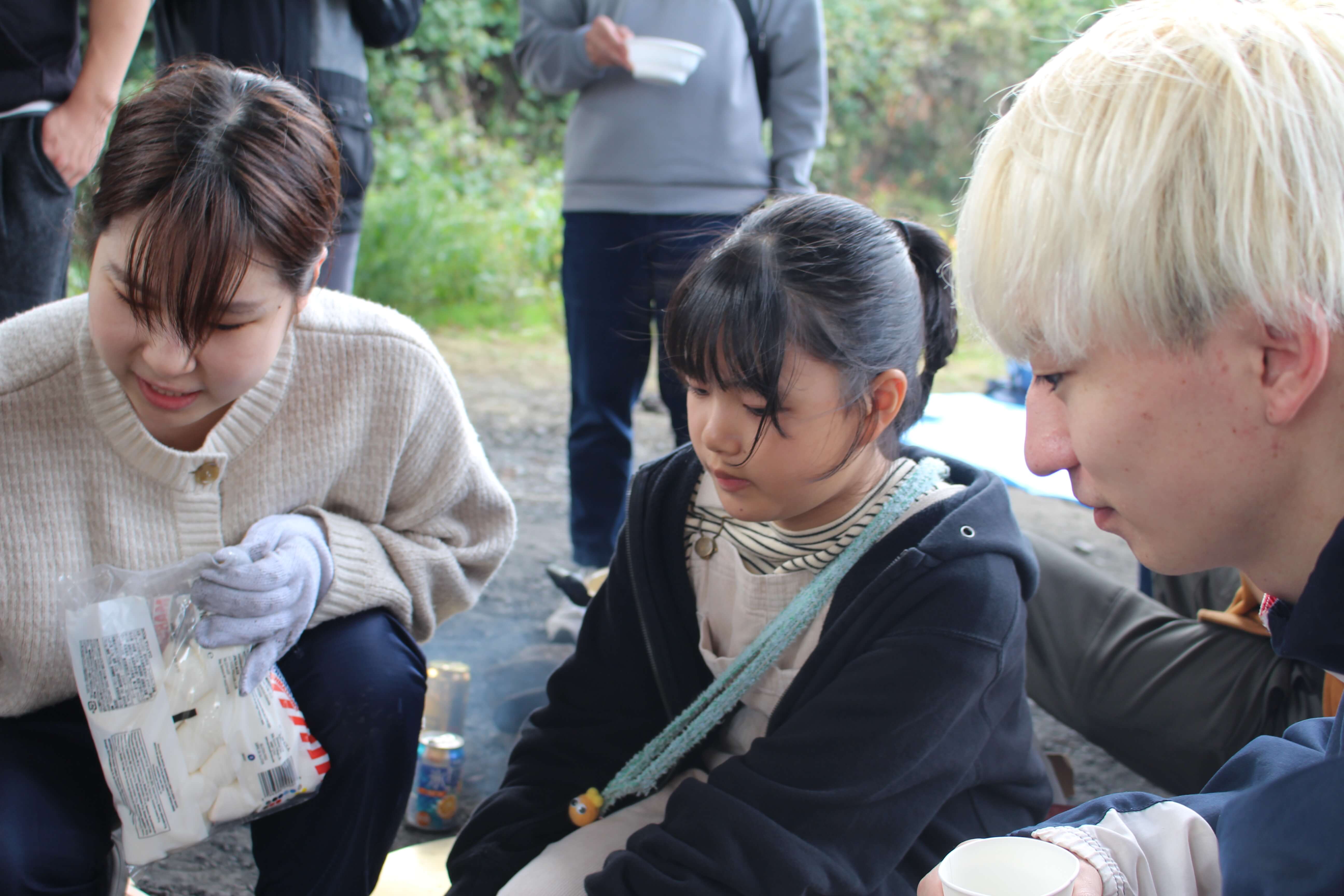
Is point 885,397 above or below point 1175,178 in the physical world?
below

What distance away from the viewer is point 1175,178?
30.0 inches

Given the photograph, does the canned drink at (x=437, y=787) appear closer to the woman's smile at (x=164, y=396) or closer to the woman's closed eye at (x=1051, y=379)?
the woman's smile at (x=164, y=396)

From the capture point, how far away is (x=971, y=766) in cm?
138

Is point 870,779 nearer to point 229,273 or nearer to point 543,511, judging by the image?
point 229,273

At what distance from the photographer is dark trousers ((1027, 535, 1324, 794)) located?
1759mm

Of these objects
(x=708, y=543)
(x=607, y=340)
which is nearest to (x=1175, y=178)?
(x=708, y=543)

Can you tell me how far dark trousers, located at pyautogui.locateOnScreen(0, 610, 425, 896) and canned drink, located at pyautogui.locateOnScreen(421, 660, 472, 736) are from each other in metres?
0.66

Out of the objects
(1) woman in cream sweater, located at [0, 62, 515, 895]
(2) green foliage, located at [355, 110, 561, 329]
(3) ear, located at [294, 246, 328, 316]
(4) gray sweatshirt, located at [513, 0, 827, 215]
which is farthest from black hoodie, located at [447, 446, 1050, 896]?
(2) green foliage, located at [355, 110, 561, 329]

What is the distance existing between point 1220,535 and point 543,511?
3.19m

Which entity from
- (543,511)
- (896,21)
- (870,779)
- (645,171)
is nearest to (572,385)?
(645,171)

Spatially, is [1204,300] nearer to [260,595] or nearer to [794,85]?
[260,595]

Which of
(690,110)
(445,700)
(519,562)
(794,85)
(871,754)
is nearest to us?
(871,754)

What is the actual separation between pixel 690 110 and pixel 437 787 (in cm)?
173

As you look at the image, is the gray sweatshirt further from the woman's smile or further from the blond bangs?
the blond bangs
